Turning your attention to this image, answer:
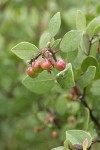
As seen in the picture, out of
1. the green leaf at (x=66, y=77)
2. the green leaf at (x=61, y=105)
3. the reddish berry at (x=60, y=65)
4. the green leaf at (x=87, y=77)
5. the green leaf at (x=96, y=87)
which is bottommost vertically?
the green leaf at (x=61, y=105)

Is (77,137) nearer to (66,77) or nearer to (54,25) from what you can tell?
(66,77)

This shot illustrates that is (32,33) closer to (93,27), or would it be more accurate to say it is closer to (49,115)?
(49,115)

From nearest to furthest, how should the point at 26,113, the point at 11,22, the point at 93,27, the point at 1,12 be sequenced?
the point at 93,27
the point at 26,113
the point at 11,22
the point at 1,12

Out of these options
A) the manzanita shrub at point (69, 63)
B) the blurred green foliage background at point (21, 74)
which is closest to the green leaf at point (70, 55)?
the manzanita shrub at point (69, 63)

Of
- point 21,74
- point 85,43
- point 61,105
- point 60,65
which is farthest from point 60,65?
point 21,74

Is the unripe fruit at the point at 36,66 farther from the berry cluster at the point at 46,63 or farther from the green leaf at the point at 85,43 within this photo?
the green leaf at the point at 85,43

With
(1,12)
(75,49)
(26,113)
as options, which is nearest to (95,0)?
(75,49)
